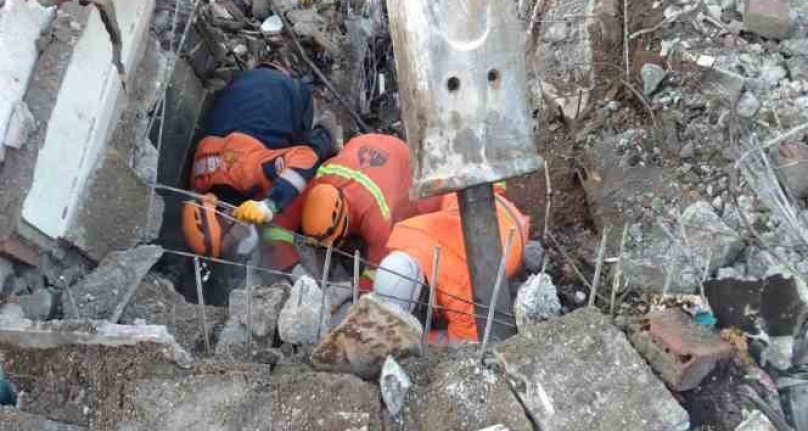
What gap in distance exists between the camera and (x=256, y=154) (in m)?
5.48

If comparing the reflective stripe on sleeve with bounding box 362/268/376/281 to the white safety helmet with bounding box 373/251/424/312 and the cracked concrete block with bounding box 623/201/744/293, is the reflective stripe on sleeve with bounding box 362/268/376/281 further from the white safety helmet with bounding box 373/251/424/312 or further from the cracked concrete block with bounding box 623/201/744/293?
the cracked concrete block with bounding box 623/201/744/293

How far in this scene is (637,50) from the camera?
5676 mm

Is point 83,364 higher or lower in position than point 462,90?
lower

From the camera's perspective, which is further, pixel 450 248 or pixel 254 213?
pixel 254 213

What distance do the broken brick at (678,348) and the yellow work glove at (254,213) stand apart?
8.60 feet

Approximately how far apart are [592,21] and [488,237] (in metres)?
2.90

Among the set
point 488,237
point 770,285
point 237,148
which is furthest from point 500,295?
point 237,148

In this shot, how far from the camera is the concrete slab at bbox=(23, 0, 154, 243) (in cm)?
369

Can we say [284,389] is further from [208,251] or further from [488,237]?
[208,251]

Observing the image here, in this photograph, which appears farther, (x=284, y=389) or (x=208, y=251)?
(x=208, y=251)

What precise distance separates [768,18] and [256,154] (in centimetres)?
288

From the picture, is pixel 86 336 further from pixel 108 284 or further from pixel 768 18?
pixel 768 18

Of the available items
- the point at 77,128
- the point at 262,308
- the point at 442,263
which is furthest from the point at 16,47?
the point at 442,263

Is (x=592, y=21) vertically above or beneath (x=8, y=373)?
above
